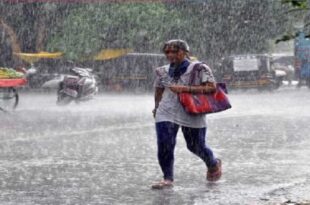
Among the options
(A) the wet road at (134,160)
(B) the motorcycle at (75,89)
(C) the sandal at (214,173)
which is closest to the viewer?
(A) the wet road at (134,160)

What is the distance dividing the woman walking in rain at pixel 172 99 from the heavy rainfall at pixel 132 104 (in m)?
0.35

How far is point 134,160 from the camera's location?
11547mm

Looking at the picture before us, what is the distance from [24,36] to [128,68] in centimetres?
599

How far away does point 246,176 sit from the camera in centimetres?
1011

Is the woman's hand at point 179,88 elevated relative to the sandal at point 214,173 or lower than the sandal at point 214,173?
elevated

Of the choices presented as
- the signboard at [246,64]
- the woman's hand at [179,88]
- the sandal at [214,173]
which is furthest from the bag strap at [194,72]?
the signboard at [246,64]

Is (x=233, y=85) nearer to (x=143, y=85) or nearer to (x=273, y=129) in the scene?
(x=143, y=85)

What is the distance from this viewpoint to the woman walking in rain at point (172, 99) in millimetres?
9172

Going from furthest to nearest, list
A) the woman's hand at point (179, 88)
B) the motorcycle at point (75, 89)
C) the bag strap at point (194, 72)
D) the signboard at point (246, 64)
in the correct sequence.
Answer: the signboard at point (246, 64)
the motorcycle at point (75, 89)
the bag strap at point (194, 72)
the woman's hand at point (179, 88)

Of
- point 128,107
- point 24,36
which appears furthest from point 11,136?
point 24,36

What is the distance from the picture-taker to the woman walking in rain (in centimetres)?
917

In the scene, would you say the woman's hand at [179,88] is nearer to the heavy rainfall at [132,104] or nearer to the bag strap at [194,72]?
the bag strap at [194,72]

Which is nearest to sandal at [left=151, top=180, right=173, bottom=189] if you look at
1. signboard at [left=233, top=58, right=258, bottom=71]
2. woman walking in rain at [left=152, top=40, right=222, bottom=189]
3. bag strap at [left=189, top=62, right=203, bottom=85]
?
woman walking in rain at [left=152, top=40, right=222, bottom=189]

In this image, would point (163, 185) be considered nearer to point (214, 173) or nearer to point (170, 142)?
point (170, 142)
